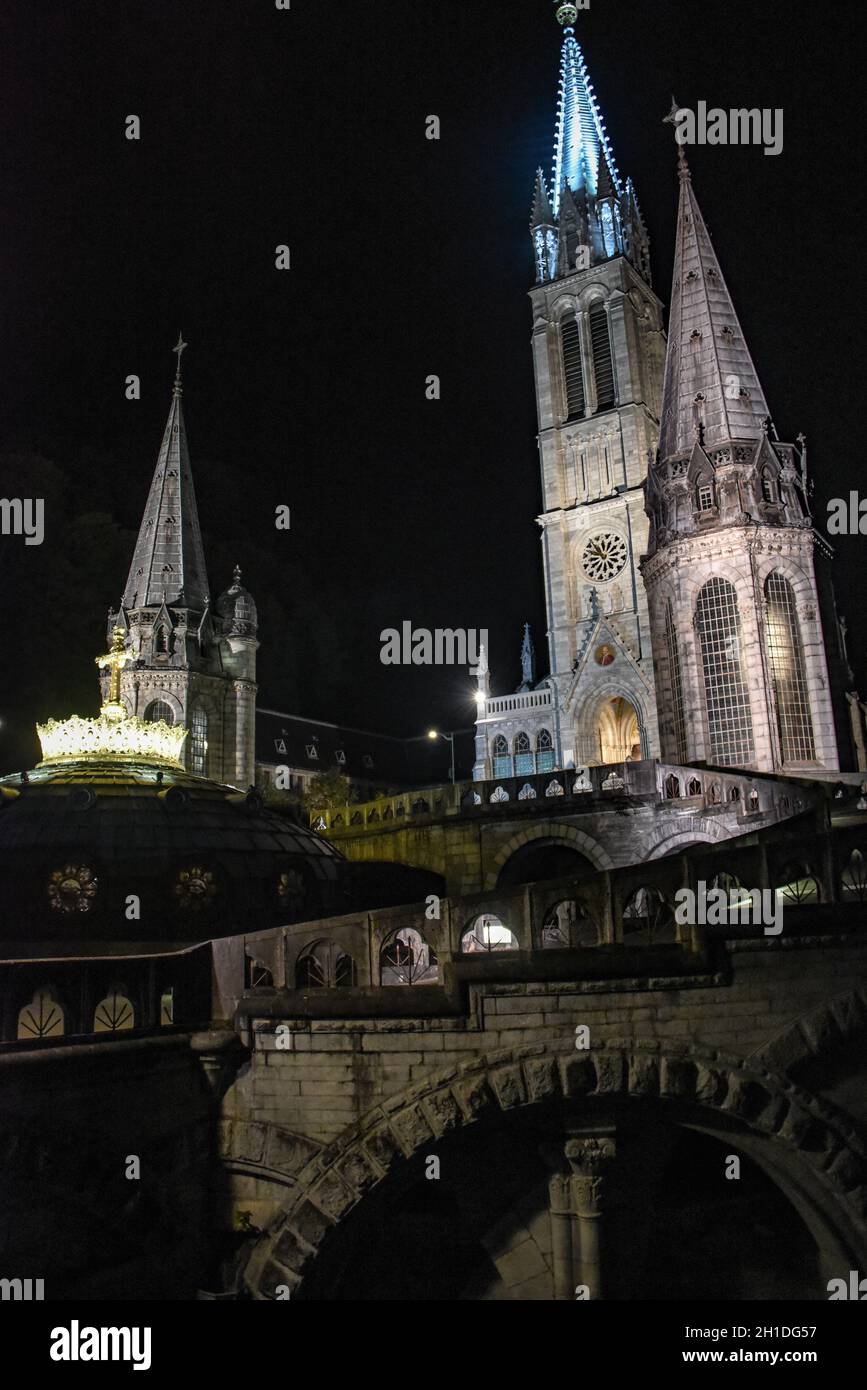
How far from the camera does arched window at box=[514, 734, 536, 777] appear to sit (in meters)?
68.2

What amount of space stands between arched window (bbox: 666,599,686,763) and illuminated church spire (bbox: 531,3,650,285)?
44337 mm

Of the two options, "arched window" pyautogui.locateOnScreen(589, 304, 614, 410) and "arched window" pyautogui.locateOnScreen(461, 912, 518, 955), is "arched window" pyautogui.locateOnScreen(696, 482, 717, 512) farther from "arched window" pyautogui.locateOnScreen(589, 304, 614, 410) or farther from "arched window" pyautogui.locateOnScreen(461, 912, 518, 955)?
"arched window" pyautogui.locateOnScreen(589, 304, 614, 410)

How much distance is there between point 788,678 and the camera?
1425 inches

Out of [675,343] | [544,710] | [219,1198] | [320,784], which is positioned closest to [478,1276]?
[219,1198]

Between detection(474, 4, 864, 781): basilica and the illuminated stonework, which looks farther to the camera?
detection(474, 4, 864, 781): basilica

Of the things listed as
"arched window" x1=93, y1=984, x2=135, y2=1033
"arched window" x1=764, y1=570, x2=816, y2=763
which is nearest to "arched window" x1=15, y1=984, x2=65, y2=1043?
"arched window" x1=93, y1=984, x2=135, y2=1033

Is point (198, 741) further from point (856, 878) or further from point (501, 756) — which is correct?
point (856, 878)

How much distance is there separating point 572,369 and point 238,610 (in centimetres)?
2879

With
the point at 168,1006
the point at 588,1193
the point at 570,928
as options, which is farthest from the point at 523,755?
the point at 588,1193
